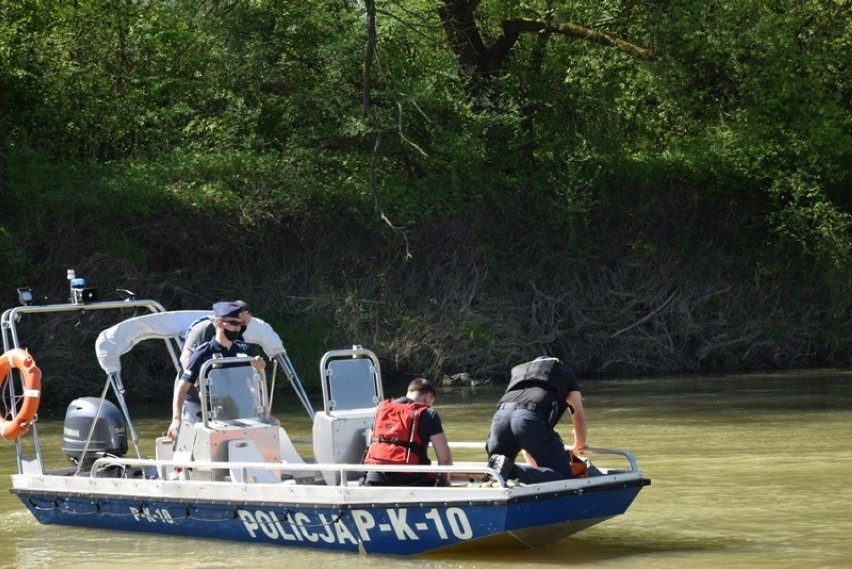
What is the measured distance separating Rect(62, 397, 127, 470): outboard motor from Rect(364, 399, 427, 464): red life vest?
3.33 metres

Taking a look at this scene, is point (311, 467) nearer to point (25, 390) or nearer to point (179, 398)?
point (179, 398)

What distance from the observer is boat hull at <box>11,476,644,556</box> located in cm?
1035

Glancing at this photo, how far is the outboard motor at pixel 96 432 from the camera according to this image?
13.2 meters

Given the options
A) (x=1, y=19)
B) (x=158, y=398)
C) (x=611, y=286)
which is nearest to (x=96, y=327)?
(x=158, y=398)

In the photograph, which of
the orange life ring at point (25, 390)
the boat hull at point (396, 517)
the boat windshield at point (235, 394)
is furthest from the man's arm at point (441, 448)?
the orange life ring at point (25, 390)

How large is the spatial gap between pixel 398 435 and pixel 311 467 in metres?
0.69

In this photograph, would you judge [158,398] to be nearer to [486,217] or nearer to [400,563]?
[486,217]

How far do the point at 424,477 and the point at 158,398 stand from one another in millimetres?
14111

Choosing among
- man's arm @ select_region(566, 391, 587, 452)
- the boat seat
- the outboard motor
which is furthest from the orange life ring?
man's arm @ select_region(566, 391, 587, 452)

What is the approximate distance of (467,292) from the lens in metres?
26.4

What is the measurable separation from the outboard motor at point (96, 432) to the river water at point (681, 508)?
28.3 inches

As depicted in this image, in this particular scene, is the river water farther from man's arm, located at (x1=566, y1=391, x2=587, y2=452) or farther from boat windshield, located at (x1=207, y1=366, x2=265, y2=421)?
boat windshield, located at (x1=207, y1=366, x2=265, y2=421)

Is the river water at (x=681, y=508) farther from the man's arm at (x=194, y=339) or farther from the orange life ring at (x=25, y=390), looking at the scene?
the man's arm at (x=194, y=339)

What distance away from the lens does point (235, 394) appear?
479 inches
